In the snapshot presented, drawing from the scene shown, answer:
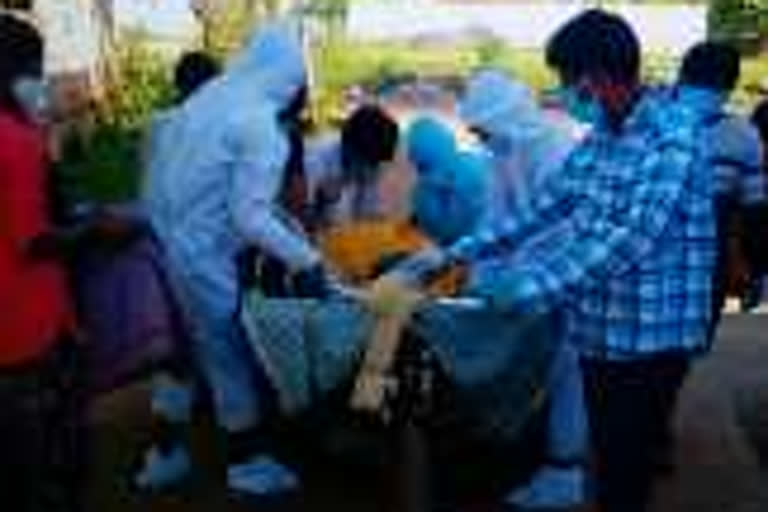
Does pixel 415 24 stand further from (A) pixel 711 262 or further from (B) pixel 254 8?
(A) pixel 711 262

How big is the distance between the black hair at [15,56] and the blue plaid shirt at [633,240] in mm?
1652

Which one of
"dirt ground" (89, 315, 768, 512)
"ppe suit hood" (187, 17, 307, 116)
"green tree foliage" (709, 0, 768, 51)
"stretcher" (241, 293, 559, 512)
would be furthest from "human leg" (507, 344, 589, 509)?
"green tree foliage" (709, 0, 768, 51)

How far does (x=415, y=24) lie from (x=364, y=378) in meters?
30.0

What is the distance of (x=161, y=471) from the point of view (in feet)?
30.7

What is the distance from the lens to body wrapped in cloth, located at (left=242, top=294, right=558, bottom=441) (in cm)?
820

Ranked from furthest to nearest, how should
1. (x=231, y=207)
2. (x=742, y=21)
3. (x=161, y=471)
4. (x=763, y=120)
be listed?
(x=742, y=21) < (x=763, y=120) < (x=161, y=471) < (x=231, y=207)

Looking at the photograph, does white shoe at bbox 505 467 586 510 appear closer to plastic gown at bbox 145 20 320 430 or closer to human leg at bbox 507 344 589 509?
human leg at bbox 507 344 589 509

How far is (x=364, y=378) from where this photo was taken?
7820 mm

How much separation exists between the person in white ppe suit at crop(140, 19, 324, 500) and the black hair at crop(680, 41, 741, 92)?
1.46 m

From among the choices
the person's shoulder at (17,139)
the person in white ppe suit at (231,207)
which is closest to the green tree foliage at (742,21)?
the person in white ppe suit at (231,207)

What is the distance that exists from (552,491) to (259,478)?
3.74 ft

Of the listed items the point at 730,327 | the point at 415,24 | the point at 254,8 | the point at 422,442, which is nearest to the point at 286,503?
the point at 422,442

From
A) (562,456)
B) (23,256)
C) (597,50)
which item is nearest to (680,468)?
(562,456)

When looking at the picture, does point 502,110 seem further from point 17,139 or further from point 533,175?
point 17,139
